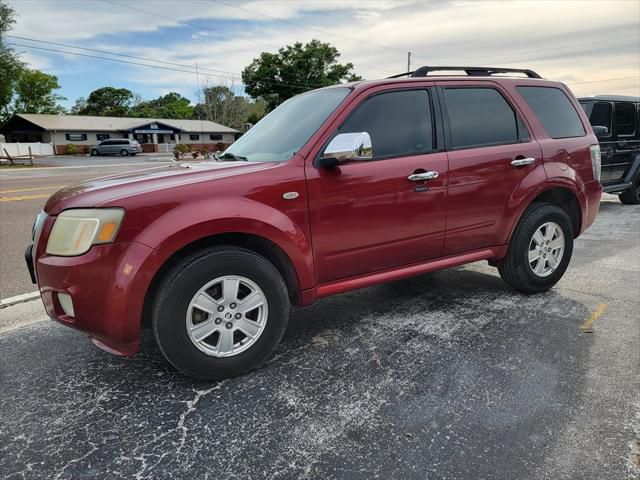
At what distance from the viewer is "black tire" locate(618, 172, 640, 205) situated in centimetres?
1002

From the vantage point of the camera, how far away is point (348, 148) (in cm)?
303

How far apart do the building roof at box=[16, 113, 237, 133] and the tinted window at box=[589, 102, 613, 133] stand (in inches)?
2316

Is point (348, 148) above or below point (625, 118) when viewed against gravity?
below

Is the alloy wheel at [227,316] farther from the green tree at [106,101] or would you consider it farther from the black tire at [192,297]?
the green tree at [106,101]

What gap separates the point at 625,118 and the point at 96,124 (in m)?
61.8

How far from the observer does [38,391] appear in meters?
2.91

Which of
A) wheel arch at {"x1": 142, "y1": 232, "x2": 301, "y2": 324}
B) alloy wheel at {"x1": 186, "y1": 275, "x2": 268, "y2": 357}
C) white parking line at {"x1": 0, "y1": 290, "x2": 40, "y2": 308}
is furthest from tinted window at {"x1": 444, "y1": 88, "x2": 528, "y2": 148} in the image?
white parking line at {"x1": 0, "y1": 290, "x2": 40, "y2": 308}

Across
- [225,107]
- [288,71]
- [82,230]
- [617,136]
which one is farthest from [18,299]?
[225,107]

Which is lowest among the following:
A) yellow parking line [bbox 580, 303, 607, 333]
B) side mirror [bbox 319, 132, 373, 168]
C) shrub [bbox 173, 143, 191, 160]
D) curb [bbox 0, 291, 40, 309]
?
yellow parking line [bbox 580, 303, 607, 333]

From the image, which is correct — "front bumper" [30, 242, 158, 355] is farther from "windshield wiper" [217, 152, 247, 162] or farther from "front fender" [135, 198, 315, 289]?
"windshield wiper" [217, 152, 247, 162]

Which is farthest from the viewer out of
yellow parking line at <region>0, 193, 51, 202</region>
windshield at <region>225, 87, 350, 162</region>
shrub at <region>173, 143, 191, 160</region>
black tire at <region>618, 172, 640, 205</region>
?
shrub at <region>173, 143, 191, 160</region>

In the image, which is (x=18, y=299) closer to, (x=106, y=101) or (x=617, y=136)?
(x=617, y=136)

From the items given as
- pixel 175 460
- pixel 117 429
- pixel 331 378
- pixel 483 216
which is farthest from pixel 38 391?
pixel 483 216

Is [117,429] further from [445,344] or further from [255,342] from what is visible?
[445,344]
